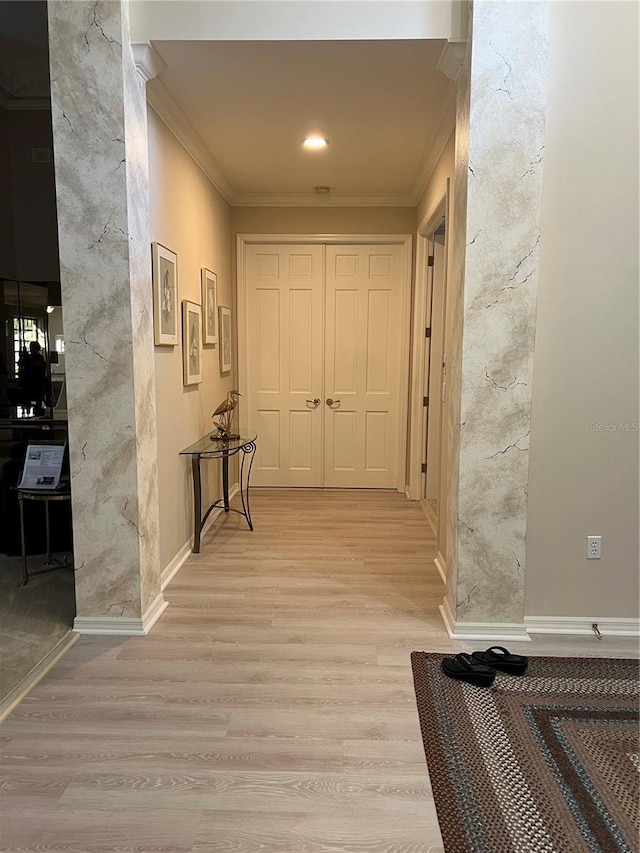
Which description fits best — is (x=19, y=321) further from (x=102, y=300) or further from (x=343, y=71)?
(x=343, y=71)

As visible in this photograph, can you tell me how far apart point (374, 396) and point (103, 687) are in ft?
12.4

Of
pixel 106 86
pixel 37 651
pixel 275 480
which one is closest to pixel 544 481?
pixel 37 651

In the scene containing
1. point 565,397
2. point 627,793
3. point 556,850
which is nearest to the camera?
point 556,850

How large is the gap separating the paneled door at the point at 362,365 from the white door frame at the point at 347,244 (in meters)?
Answer: 0.05

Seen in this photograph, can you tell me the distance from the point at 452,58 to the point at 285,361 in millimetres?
3230

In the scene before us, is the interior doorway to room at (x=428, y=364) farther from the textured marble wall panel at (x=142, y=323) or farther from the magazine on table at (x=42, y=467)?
the magazine on table at (x=42, y=467)

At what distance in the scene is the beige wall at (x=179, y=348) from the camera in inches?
124

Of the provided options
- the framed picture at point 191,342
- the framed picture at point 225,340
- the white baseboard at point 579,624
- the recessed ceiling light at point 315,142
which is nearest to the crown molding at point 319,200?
the framed picture at point 225,340

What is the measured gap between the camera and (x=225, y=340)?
4957mm

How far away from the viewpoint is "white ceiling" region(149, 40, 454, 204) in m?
2.68

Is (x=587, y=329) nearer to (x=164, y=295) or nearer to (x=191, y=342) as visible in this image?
(x=164, y=295)

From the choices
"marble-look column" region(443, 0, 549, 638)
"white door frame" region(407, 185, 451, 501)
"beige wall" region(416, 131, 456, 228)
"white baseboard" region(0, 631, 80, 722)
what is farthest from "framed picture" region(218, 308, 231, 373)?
"white baseboard" region(0, 631, 80, 722)

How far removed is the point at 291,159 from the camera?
4.20 meters

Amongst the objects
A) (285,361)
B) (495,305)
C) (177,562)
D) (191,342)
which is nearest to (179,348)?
(191,342)
